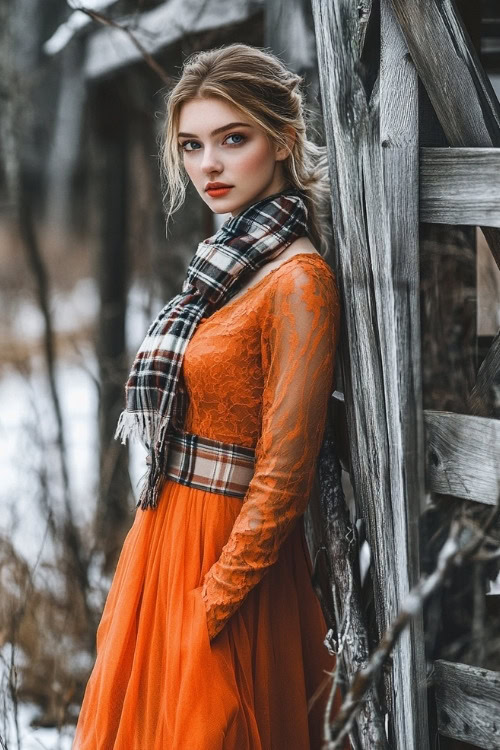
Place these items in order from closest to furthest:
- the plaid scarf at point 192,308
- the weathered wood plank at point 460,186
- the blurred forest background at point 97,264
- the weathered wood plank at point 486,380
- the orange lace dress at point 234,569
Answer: the weathered wood plank at point 460,186 → the weathered wood plank at point 486,380 → the orange lace dress at point 234,569 → the plaid scarf at point 192,308 → the blurred forest background at point 97,264

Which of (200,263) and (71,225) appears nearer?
(200,263)

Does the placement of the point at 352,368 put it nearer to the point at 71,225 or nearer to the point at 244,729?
the point at 244,729

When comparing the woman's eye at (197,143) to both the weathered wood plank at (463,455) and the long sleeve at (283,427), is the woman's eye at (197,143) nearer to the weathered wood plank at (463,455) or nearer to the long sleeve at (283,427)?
the long sleeve at (283,427)

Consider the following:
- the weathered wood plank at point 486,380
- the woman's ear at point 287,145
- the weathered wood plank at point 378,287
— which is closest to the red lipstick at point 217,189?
the woman's ear at point 287,145

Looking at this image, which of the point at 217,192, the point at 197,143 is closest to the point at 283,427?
the point at 217,192

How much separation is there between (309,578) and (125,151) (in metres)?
4.31

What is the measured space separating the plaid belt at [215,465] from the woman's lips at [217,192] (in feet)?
1.86

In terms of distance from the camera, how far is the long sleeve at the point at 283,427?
183cm

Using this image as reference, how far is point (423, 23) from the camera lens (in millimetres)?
1690

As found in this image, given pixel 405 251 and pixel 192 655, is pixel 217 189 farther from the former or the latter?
pixel 192 655

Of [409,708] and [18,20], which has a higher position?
[18,20]

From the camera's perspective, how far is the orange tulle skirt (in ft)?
6.13

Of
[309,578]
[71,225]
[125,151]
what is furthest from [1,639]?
[71,225]

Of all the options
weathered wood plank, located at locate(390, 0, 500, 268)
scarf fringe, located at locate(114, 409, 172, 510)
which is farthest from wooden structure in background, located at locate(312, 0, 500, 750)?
scarf fringe, located at locate(114, 409, 172, 510)
